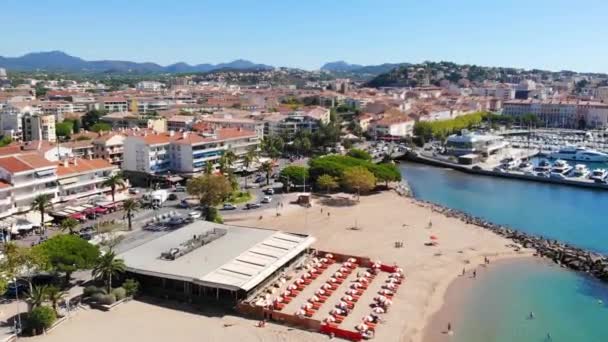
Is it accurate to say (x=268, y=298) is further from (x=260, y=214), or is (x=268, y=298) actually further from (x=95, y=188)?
(x=95, y=188)

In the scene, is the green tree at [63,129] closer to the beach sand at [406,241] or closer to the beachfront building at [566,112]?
the beach sand at [406,241]

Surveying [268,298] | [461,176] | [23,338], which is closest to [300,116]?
[461,176]

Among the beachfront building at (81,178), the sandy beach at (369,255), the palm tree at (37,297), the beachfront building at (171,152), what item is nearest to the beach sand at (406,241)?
the sandy beach at (369,255)

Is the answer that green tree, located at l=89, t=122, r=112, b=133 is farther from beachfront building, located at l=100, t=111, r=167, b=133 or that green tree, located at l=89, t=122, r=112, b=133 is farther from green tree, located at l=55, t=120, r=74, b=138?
green tree, located at l=55, t=120, r=74, b=138

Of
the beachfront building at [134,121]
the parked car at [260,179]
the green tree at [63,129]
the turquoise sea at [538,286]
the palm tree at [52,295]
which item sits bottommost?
the turquoise sea at [538,286]

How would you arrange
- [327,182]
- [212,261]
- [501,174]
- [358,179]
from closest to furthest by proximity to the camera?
1. [212,261]
2. [358,179]
3. [327,182]
4. [501,174]

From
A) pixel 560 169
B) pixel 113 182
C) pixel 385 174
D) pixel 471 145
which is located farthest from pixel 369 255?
pixel 471 145

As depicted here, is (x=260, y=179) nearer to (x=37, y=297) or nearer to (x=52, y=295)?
(x=52, y=295)
